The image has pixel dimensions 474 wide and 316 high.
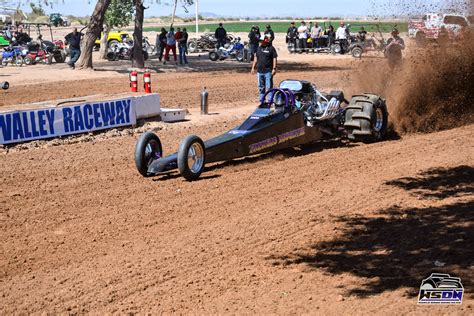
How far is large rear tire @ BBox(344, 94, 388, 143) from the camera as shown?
13.1 meters

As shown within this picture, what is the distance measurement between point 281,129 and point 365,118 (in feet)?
6.36

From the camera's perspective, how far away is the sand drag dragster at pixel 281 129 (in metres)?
10.7

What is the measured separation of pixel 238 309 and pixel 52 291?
1.79 meters

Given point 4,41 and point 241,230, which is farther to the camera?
point 4,41

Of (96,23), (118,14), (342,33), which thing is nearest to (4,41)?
(118,14)

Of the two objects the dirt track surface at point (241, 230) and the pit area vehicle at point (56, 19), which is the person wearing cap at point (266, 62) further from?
the pit area vehicle at point (56, 19)

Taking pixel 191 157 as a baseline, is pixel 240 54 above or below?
below

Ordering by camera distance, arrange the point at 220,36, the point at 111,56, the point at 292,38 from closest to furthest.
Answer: the point at 111,56 → the point at 220,36 → the point at 292,38

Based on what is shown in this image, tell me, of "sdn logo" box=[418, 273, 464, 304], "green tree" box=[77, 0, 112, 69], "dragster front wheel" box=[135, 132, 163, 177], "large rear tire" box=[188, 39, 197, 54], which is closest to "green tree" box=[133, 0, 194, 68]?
"green tree" box=[77, 0, 112, 69]

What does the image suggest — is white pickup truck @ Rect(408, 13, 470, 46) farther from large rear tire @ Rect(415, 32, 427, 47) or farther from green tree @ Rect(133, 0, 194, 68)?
green tree @ Rect(133, 0, 194, 68)

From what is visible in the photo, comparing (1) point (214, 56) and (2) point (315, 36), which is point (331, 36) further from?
(1) point (214, 56)

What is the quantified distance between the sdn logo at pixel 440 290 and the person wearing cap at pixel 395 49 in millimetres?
10926

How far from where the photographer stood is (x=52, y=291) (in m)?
6.57

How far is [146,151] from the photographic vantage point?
10891mm
